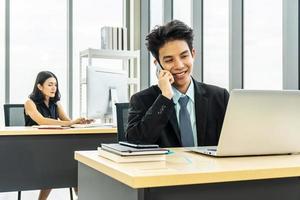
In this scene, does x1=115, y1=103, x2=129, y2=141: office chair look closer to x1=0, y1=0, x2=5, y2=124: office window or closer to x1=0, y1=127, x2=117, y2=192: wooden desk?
x1=0, y1=127, x2=117, y2=192: wooden desk

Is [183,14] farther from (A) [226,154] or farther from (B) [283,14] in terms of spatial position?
(A) [226,154]

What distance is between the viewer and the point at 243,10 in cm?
344

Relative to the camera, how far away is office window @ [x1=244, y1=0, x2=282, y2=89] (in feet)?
9.82

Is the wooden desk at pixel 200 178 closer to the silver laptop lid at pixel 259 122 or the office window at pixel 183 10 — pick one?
the silver laptop lid at pixel 259 122

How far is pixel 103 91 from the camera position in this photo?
2.78m

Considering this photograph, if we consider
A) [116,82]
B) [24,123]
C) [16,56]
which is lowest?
[24,123]

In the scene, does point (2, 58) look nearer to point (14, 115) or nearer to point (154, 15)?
point (14, 115)

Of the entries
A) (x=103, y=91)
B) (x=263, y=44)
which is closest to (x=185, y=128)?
Answer: (x=103, y=91)

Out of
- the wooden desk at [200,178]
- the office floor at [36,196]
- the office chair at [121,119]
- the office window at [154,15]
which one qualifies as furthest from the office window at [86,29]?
the wooden desk at [200,178]

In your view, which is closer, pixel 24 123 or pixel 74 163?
pixel 74 163

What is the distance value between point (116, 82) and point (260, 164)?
1.85 metres

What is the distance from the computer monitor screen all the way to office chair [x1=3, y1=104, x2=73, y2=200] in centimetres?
107

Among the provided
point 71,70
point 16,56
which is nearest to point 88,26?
point 71,70

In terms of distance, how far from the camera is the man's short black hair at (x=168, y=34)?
1713 millimetres
